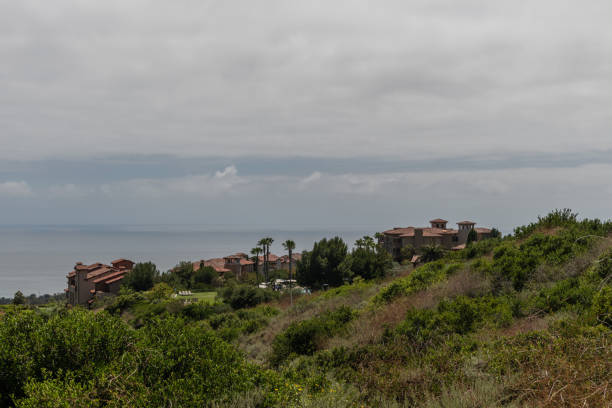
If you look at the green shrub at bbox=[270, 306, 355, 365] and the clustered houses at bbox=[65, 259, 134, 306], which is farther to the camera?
the clustered houses at bbox=[65, 259, 134, 306]

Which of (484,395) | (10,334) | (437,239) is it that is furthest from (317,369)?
(437,239)

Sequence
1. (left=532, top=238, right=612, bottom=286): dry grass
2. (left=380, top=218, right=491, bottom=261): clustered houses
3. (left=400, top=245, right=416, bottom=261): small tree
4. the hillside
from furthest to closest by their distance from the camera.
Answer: (left=380, top=218, right=491, bottom=261): clustered houses
(left=400, top=245, right=416, bottom=261): small tree
(left=532, top=238, right=612, bottom=286): dry grass
the hillside

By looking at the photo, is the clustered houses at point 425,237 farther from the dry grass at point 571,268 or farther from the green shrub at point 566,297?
the green shrub at point 566,297

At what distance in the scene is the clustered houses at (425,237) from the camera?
259ft

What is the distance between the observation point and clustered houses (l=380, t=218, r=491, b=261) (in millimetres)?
79000

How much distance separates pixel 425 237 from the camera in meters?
79.2

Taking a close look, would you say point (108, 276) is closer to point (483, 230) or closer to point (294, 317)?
point (294, 317)

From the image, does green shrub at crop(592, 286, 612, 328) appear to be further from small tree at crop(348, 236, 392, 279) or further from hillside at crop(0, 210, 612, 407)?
small tree at crop(348, 236, 392, 279)

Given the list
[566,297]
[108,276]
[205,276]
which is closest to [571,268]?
[566,297]

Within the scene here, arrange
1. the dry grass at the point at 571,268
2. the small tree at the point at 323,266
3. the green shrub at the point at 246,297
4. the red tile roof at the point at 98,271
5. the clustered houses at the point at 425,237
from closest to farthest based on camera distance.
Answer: the dry grass at the point at 571,268 → the green shrub at the point at 246,297 → the small tree at the point at 323,266 → the red tile roof at the point at 98,271 → the clustered houses at the point at 425,237

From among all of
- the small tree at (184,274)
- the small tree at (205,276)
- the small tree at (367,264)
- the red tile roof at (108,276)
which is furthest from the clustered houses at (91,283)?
the small tree at (367,264)

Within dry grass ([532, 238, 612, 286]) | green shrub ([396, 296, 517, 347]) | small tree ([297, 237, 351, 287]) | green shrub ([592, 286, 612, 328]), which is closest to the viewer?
green shrub ([592, 286, 612, 328])

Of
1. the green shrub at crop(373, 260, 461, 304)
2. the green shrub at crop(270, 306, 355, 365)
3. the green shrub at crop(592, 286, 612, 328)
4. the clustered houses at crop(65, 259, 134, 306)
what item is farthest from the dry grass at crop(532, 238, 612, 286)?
the clustered houses at crop(65, 259, 134, 306)

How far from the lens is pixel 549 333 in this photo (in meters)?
6.53
